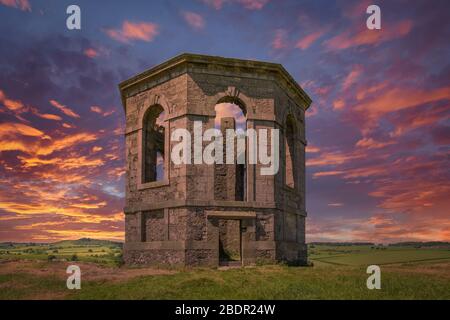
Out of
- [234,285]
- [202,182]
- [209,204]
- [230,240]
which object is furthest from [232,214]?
[234,285]

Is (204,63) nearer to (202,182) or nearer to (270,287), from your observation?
(202,182)

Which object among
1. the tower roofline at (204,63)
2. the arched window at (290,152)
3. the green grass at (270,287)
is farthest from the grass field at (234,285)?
the tower roofline at (204,63)

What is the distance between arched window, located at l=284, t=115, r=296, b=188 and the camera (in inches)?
793

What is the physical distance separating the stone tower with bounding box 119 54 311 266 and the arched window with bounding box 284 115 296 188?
1.35ft

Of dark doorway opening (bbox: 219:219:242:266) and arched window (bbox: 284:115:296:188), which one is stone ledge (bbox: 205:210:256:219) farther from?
arched window (bbox: 284:115:296:188)

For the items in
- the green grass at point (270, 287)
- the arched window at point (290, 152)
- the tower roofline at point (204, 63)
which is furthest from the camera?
the arched window at point (290, 152)

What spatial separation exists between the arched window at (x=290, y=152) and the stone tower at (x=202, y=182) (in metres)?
0.41

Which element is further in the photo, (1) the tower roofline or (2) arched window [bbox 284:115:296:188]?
(2) arched window [bbox 284:115:296:188]

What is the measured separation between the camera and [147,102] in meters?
18.5

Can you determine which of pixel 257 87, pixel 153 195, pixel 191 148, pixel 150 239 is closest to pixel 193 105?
pixel 191 148

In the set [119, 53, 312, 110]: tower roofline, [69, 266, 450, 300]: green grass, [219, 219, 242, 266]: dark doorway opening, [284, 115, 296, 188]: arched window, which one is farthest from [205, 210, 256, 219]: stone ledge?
[119, 53, 312, 110]: tower roofline

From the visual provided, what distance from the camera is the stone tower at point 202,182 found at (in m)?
16.1

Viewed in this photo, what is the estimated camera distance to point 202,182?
16.4m

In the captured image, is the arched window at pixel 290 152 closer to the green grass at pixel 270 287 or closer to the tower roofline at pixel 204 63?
the tower roofline at pixel 204 63
